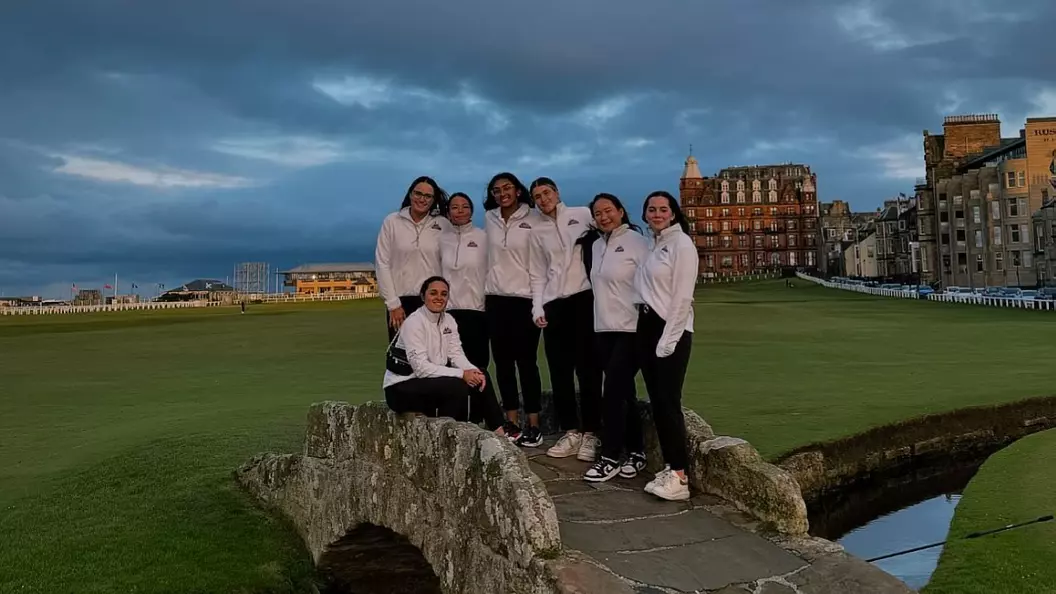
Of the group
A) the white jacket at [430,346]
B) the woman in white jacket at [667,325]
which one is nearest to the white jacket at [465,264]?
the white jacket at [430,346]

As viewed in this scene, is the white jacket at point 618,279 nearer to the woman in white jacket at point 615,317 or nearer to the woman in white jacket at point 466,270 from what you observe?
the woman in white jacket at point 615,317

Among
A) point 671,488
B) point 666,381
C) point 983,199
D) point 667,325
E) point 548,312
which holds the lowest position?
point 671,488

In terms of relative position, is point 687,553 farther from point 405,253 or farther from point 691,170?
point 691,170

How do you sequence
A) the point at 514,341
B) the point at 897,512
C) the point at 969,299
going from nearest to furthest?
1. the point at 514,341
2. the point at 897,512
3. the point at 969,299

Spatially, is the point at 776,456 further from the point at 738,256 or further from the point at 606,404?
the point at 738,256

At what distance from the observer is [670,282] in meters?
7.05

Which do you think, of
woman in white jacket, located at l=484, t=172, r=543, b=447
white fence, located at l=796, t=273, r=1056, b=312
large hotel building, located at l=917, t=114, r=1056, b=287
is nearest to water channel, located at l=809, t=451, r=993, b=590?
woman in white jacket, located at l=484, t=172, r=543, b=447

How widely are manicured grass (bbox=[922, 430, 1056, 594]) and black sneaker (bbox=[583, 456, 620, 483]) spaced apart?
2.95m

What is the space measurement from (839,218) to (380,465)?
165465 mm

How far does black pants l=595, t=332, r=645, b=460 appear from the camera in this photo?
7.54m

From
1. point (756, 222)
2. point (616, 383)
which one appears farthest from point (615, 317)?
point (756, 222)

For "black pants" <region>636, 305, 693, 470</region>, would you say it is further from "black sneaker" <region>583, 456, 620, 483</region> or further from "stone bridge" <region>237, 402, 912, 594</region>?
"black sneaker" <region>583, 456, 620, 483</region>

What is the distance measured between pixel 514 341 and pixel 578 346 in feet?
2.58

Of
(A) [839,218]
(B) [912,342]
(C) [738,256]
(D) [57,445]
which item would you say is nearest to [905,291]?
(B) [912,342]
